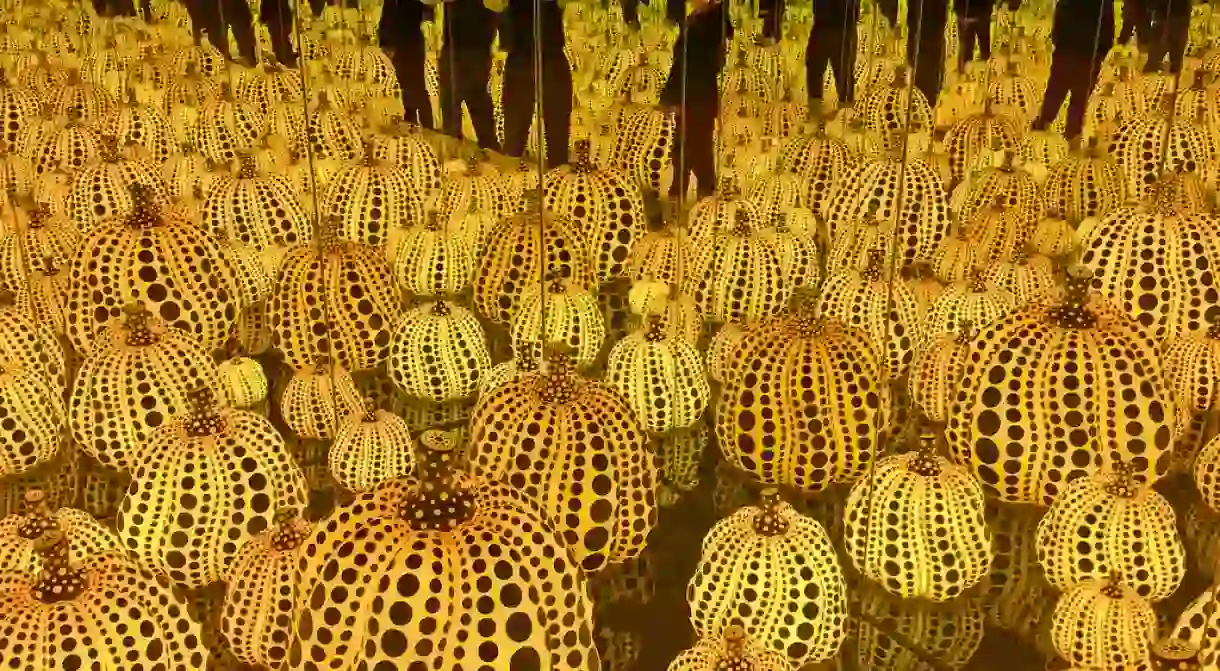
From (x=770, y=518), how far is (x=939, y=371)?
802 millimetres

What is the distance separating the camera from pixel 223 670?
8.14 feet

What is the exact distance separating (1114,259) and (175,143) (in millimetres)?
2619

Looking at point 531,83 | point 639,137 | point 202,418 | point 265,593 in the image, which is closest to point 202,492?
point 202,418

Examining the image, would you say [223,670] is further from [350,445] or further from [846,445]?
[846,445]

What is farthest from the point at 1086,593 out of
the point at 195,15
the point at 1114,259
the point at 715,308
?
the point at 195,15

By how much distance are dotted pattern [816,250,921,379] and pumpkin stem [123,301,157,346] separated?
148 cm

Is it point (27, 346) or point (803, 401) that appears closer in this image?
point (803, 401)

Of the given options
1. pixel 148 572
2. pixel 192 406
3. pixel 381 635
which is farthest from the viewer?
pixel 192 406

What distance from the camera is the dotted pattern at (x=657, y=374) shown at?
2947 mm

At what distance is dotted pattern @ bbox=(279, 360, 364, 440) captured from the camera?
294 cm

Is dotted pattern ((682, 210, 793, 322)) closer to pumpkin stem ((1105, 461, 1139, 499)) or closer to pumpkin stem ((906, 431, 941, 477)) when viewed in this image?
pumpkin stem ((906, 431, 941, 477))

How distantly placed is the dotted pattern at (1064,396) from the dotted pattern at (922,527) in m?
0.21

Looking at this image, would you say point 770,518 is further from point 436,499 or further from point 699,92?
point 699,92

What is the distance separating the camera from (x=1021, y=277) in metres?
3.15
